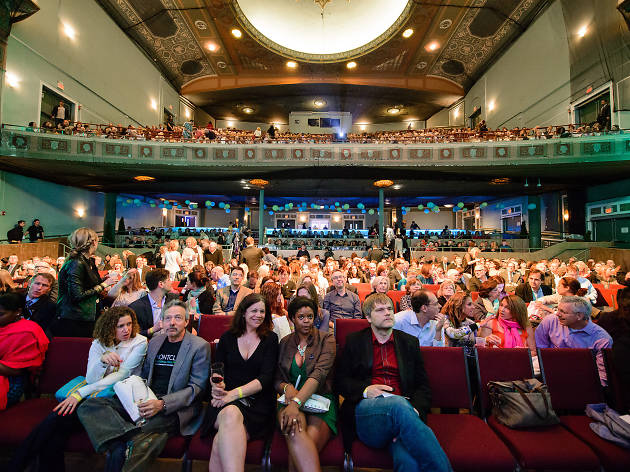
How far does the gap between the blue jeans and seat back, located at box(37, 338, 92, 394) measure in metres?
2.10

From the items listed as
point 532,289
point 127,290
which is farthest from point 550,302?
point 127,290

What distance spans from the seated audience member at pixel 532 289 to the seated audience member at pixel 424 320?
2324mm

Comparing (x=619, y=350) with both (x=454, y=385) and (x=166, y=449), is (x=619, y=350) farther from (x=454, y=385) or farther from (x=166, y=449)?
(x=166, y=449)

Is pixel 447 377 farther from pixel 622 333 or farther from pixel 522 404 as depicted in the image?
pixel 622 333

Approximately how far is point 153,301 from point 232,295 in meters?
0.95

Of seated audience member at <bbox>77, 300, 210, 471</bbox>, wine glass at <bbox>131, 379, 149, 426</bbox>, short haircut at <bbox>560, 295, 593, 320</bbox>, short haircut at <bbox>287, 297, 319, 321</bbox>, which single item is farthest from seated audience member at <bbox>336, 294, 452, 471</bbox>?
short haircut at <bbox>560, 295, 593, 320</bbox>

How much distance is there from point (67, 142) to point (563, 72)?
19161 millimetres

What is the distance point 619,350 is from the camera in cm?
210

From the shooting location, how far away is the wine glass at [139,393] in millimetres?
1901

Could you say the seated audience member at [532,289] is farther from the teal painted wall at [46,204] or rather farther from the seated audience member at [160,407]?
the teal painted wall at [46,204]

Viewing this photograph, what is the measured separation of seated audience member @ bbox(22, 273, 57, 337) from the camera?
274cm

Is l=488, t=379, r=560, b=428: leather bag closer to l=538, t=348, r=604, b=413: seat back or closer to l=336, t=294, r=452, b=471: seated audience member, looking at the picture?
l=538, t=348, r=604, b=413: seat back

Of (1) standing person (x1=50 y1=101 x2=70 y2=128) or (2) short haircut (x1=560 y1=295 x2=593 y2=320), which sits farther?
(1) standing person (x1=50 y1=101 x2=70 y2=128)

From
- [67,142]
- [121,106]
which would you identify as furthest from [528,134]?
[121,106]
